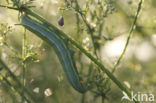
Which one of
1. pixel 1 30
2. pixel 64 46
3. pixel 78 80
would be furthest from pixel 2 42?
pixel 78 80

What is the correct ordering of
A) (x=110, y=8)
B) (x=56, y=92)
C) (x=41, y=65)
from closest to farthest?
(x=110, y=8), (x=56, y=92), (x=41, y=65)

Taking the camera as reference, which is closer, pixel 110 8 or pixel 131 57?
pixel 110 8

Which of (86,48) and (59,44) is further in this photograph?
(59,44)

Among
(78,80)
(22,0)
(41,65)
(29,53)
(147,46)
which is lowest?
(147,46)

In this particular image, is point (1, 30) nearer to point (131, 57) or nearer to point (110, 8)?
point (110, 8)
